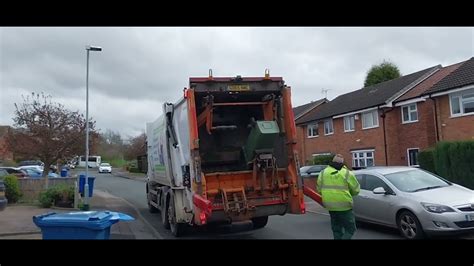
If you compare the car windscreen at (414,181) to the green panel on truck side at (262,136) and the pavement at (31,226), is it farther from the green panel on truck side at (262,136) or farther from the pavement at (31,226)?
the pavement at (31,226)

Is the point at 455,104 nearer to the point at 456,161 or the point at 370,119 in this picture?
the point at 370,119

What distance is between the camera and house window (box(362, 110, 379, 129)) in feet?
90.4

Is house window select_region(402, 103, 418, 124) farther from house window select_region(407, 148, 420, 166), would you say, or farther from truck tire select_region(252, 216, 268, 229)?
truck tire select_region(252, 216, 268, 229)

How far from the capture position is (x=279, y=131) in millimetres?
8969

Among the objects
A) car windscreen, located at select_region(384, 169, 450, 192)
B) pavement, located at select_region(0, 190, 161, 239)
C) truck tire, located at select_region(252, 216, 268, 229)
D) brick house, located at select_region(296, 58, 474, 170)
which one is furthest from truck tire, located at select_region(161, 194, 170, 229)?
brick house, located at select_region(296, 58, 474, 170)

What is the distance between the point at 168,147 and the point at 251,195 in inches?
106

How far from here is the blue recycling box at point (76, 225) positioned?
732 cm

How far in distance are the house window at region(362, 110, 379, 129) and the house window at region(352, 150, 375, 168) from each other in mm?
1602

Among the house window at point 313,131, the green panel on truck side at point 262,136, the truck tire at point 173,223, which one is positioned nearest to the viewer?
the green panel on truck side at point 262,136

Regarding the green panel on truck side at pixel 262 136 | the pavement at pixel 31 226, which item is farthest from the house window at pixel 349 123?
the green panel on truck side at pixel 262 136

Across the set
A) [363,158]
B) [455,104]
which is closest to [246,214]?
[455,104]

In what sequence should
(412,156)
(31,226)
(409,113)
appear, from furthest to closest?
(409,113), (412,156), (31,226)

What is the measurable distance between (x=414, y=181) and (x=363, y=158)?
19.6 m

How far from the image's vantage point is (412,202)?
348 inches
